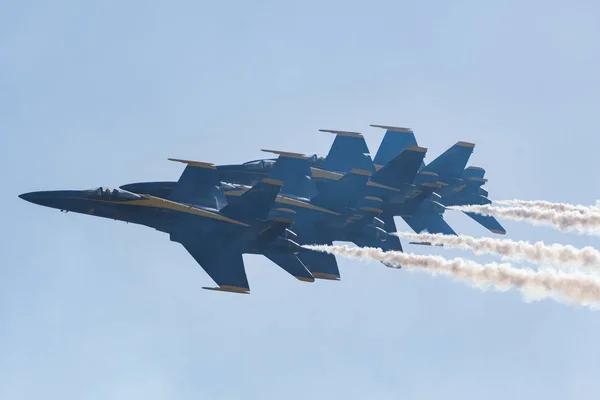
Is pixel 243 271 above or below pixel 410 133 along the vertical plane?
below

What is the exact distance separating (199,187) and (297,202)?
6.37 m

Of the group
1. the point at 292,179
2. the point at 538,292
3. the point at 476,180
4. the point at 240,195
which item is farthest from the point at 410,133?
the point at 538,292

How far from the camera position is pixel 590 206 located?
7375cm

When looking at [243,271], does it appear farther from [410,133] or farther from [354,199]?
[410,133]

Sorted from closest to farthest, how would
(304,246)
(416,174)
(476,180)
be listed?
(304,246)
(416,174)
(476,180)

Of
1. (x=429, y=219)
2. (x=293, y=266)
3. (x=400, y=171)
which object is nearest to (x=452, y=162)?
(x=429, y=219)

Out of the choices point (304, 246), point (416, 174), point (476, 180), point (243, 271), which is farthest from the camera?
point (476, 180)

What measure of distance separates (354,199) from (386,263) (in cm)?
432

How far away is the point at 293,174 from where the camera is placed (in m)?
70.5

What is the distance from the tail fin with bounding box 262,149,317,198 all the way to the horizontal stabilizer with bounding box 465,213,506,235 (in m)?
13.5

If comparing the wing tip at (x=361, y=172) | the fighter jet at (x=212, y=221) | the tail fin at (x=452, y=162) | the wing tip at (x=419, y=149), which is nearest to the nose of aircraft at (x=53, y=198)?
the fighter jet at (x=212, y=221)

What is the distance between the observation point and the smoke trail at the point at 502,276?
5434 cm

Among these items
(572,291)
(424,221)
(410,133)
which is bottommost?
(572,291)

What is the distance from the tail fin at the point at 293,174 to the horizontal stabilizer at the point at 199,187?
6.19m
